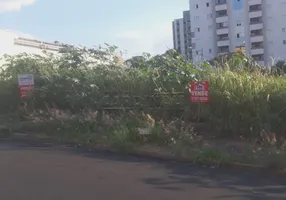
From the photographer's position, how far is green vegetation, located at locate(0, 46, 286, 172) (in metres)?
10.4

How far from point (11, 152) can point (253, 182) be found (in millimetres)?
6244

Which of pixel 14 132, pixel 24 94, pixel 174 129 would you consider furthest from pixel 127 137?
pixel 24 94

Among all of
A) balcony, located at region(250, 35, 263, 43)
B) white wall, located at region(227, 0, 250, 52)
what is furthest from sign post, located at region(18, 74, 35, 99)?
balcony, located at region(250, 35, 263, 43)

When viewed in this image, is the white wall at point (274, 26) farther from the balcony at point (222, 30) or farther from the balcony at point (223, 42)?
the balcony at point (222, 30)

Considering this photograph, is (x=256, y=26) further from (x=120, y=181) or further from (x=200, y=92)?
(x=120, y=181)

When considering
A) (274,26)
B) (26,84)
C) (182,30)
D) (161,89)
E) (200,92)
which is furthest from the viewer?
(182,30)

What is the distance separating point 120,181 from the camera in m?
7.35

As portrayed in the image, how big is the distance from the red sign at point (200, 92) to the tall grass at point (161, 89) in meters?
0.50

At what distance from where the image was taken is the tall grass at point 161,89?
34.8 feet

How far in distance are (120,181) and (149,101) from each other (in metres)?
5.59

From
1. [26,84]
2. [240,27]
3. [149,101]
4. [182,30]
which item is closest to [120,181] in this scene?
[149,101]

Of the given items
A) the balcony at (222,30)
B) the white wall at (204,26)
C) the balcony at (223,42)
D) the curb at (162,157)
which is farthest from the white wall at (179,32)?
the curb at (162,157)

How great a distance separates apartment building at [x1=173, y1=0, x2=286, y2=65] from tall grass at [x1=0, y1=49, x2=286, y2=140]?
2919 inches

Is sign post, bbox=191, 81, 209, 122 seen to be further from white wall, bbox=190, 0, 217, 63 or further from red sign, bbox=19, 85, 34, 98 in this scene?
white wall, bbox=190, 0, 217, 63
